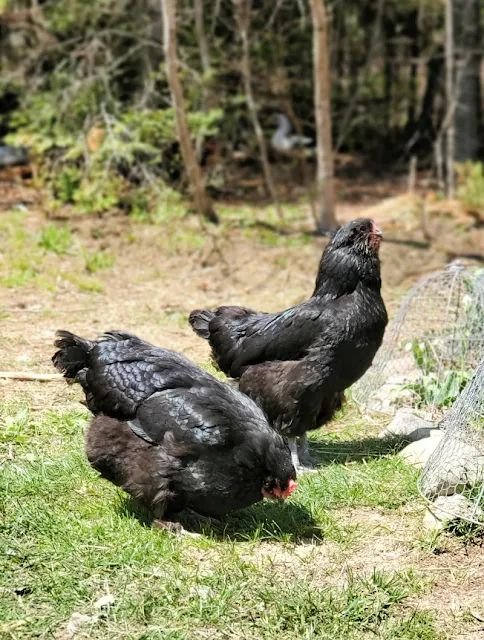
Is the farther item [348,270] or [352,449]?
[352,449]

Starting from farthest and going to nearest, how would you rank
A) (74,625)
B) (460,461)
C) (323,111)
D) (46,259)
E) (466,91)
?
(466,91) < (323,111) < (46,259) < (460,461) < (74,625)

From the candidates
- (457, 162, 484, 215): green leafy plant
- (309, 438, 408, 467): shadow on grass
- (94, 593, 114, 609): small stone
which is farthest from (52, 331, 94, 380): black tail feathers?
(457, 162, 484, 215): green leafy plant

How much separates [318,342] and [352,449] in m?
0.91

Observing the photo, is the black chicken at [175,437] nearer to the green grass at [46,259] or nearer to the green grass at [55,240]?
the green grass at [46,259]

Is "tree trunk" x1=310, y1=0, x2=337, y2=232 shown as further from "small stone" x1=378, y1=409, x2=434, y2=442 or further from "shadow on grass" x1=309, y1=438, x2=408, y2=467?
"shadow on grass" x1=309, y1=438, x2=408, y2=467

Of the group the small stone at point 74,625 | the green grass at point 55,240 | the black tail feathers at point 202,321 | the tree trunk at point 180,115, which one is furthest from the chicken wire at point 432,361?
the tree trunk at point 180,115

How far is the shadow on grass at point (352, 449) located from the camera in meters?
6.17

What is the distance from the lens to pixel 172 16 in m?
10.8

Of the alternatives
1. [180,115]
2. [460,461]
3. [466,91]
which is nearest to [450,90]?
[466,91]

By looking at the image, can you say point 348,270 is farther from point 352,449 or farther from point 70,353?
point 70,353

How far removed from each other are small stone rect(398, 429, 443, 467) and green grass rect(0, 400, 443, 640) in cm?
19

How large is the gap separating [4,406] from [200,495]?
7.34 feet

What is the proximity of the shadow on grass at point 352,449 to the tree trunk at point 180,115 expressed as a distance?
18.9 ft

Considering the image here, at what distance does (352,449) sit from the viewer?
21.0 feet
